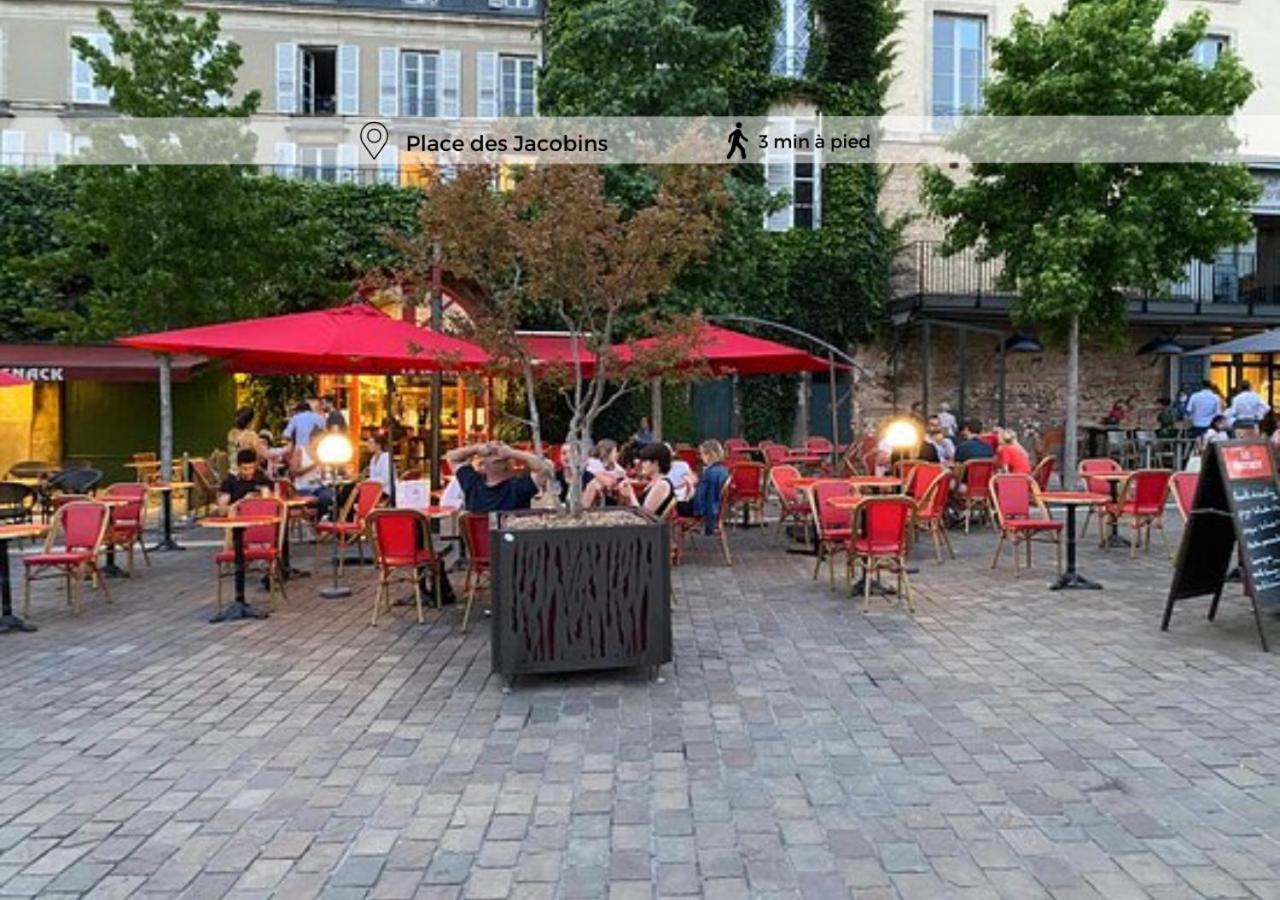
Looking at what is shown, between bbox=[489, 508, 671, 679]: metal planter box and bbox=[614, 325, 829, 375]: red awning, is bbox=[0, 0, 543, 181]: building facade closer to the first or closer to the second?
bbox=[614, 325, 829, 375]: red awning

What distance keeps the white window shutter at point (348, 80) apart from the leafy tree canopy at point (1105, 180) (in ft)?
55.7

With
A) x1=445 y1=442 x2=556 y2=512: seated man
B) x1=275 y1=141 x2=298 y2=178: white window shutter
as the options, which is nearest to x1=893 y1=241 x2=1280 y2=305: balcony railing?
x1=445 y1=442 x2=556 y2=512: seated man

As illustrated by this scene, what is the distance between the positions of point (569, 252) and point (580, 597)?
207 centimetres

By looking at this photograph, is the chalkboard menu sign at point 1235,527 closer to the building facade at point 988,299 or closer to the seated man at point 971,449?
→ the seated man at point 971,449

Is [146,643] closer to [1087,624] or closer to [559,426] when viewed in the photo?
[1087,624]

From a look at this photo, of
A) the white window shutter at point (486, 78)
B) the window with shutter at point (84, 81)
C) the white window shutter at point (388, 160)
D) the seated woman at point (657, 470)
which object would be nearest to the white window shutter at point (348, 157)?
the white window shutter at point (388, 160)

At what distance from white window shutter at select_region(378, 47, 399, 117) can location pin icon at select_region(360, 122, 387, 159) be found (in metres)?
1.60

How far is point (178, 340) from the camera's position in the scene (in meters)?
8.00

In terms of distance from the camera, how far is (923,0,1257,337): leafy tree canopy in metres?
14.2

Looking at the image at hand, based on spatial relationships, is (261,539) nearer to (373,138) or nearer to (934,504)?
(934,504)

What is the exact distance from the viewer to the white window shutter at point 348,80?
2578cm

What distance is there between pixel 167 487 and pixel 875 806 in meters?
8.85

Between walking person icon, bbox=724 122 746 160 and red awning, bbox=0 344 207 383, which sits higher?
walking person icon, bbox=724 122 746 160

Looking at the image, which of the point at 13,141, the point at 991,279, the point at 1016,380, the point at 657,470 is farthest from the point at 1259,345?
the point at 13,141
